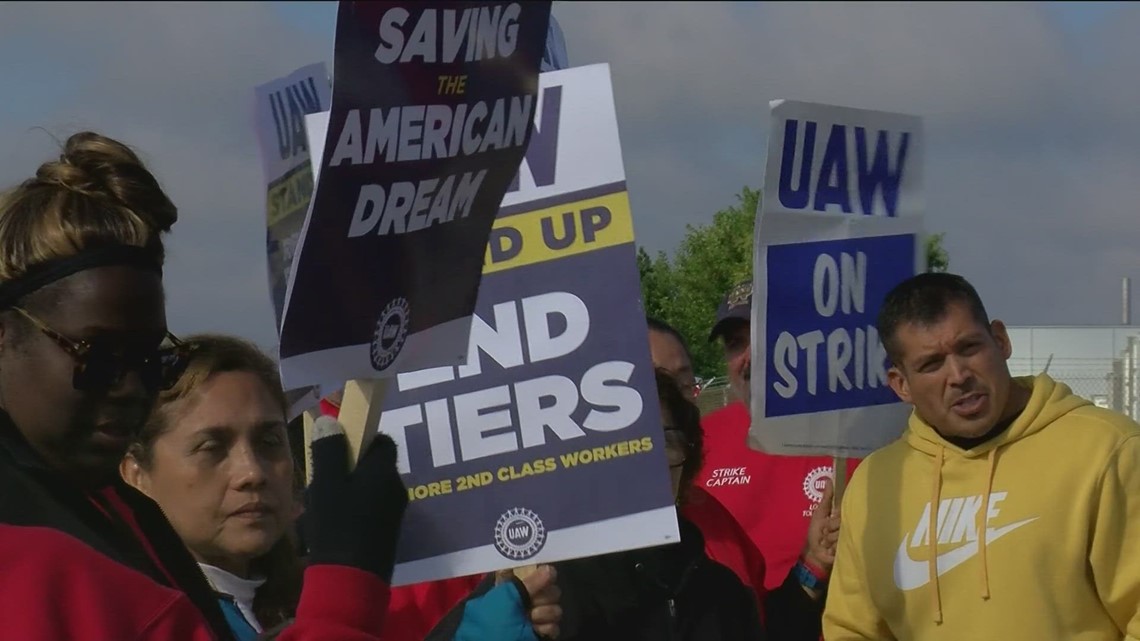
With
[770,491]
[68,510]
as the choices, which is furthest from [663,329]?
[68,510]

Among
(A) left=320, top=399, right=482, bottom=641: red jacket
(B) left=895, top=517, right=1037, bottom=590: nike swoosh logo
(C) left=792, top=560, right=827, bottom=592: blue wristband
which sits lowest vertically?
(C) left=792, top=560, right=827, bottom=592: blue wristband

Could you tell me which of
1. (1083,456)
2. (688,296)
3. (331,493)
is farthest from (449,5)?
(688,296)

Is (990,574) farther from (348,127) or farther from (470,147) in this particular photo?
(348,127)

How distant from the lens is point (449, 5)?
2.26 metres

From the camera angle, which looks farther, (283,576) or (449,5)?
(283,576)

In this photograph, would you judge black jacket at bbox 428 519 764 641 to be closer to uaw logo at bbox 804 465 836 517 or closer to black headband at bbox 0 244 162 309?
uaw logo at bbox 804 465 836 517

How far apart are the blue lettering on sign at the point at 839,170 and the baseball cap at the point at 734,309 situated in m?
1.21

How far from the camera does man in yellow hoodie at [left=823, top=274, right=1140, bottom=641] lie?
378 centimetres

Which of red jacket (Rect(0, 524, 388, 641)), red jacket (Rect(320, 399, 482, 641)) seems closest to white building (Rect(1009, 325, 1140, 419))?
red jacket (Rect(320, 399, 482, 641))

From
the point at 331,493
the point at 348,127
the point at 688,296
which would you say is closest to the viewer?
the point at 331,493

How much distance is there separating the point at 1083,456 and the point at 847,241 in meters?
1.01

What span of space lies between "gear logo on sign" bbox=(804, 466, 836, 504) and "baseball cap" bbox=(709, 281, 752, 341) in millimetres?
732

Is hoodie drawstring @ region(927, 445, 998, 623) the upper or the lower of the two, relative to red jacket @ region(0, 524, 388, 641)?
lower

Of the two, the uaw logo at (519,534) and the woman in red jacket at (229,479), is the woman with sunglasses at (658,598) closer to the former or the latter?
the woman in red jacket at (229,479)
